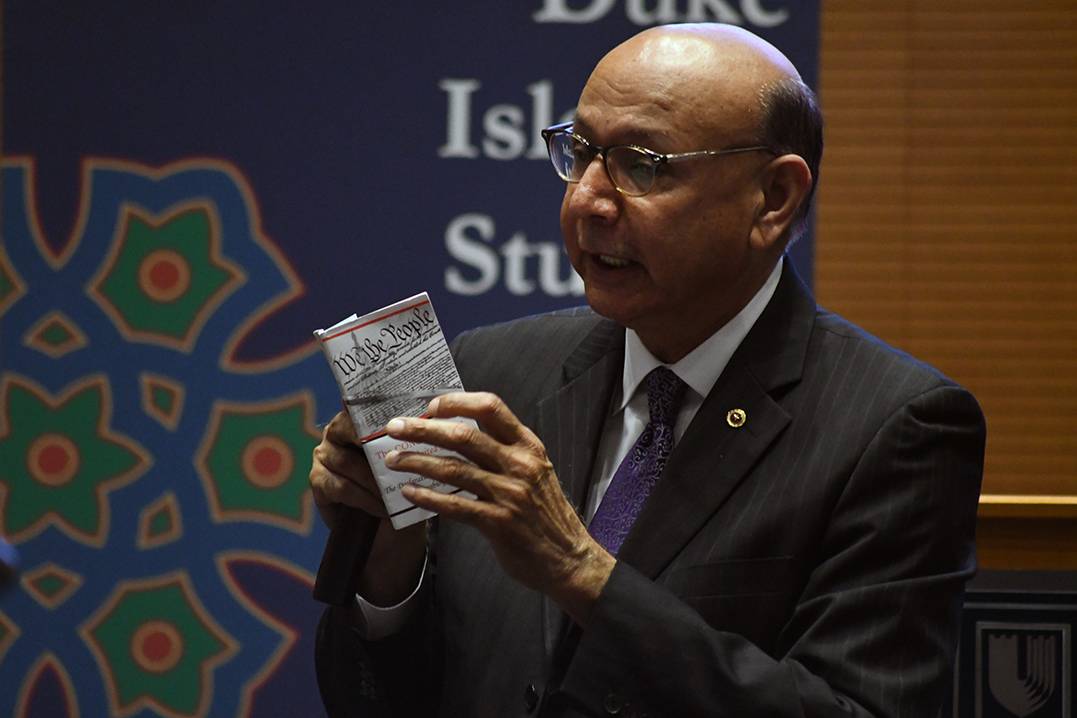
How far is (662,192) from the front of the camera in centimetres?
172

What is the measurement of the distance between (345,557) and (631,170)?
1.95 ft

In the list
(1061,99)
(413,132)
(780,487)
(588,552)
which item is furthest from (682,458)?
(1061,99)

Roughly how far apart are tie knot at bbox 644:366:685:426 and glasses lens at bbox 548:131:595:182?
28cm

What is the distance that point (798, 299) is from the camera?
6.14ft

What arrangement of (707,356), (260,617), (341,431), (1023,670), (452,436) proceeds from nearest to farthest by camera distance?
1. (452,436)
2. (341,431)
3. (707,356)
4. (1023,670)
5. (260,617)

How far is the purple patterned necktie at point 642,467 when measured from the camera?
1.74 metres

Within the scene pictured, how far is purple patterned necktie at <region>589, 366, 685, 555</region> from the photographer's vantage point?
1.74 m

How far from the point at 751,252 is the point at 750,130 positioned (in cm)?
16

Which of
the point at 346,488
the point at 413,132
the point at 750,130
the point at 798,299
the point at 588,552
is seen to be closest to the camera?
the point at 588,552

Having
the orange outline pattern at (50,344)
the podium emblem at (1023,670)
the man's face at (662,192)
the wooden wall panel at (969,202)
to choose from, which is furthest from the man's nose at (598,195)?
the orange outline pattern at (50,344)

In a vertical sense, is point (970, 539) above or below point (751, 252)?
below

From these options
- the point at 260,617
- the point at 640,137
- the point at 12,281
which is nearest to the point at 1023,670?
the point at 640,137

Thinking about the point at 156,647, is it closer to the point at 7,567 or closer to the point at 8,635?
the point at 8,635

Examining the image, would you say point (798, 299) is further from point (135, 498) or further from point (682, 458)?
point (135, 498)
